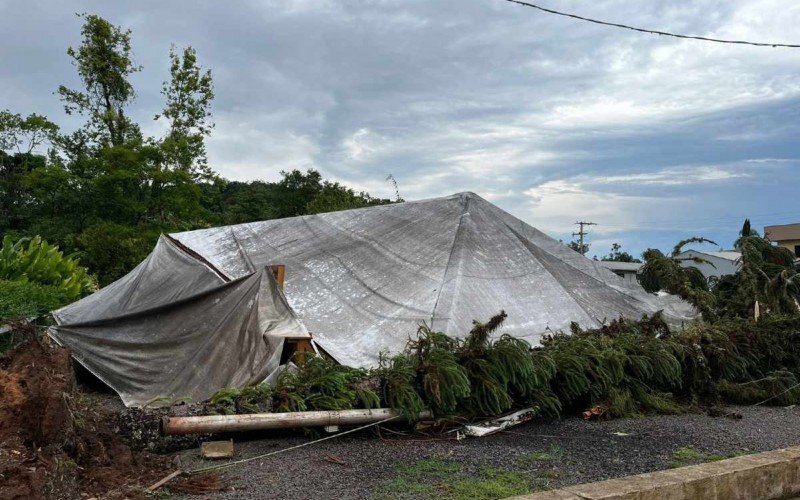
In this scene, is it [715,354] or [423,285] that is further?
[423,285]

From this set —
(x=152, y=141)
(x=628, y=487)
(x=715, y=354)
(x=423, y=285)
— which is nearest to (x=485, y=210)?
(x=423, y=285)

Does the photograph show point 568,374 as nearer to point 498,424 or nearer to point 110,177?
point 498,424

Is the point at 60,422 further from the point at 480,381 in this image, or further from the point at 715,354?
the point at 715,354

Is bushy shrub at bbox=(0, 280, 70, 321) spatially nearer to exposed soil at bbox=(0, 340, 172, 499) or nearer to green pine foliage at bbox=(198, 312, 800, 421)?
exposed soil at bbox=(0, 340, 172, 499)

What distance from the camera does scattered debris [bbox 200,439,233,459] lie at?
17.9 feet

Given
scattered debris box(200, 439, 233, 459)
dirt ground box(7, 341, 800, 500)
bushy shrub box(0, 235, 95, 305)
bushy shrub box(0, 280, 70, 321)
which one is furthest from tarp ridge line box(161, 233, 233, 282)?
scattered debris box(200, 439, 233, 459)

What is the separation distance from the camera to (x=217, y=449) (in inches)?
217

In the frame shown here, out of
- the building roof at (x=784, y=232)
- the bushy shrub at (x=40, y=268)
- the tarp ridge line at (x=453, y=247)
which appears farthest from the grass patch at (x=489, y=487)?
the building roof at (x=784, y=232)

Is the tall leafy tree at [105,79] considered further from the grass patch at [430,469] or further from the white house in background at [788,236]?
the white house in background at [788,236]

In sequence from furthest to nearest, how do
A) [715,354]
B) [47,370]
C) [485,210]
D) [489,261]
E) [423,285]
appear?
1. [485,210]
2. [489,261]
3. [423,285]
4. [715,354]
5. [47,370]

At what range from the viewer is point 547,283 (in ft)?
31.7

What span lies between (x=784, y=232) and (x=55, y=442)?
147 ft

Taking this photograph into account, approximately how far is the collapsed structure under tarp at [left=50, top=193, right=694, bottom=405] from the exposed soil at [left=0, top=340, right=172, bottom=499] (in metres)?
2.06

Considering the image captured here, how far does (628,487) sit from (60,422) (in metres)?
3.54
